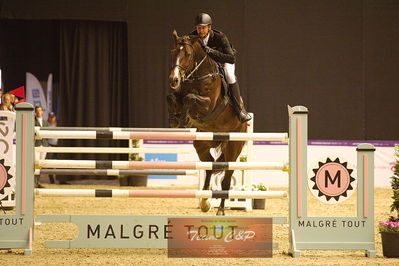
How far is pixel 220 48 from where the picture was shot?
19.9 ft

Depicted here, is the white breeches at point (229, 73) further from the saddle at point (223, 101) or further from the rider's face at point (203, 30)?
the rider's face at point (203, 30)

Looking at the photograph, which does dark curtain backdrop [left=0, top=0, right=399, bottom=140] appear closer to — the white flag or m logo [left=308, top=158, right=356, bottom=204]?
the white flag

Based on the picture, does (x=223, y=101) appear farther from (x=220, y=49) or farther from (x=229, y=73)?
(x=220, y=49)

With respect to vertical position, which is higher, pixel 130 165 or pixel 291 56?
pixel 291 56

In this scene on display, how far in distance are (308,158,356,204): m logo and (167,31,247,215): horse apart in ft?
5.01

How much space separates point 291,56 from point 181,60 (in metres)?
6.60

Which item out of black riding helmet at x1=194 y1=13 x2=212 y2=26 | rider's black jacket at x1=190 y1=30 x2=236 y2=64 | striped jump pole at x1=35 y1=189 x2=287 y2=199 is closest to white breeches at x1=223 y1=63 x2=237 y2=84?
rider's black jacket at x1=190 y1=30 x2=236 y2=64

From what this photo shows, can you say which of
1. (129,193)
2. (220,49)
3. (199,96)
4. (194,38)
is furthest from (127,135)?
(220,49)

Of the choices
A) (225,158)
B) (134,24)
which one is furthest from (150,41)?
(225,158)

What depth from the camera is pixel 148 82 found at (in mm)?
11891

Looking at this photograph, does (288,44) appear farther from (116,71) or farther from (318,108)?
(116,71)

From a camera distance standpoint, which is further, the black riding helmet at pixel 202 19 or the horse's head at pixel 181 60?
the black riding helmet at pixel 202 19

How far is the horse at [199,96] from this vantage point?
5.62m

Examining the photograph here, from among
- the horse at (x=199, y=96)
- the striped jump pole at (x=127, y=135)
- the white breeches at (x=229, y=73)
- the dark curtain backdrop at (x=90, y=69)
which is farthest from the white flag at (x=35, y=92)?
the striped jump pole at (x=127, y=135)
